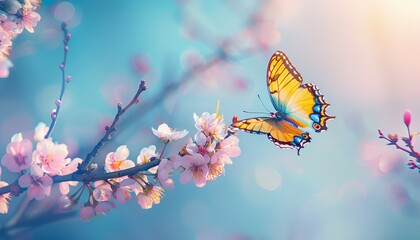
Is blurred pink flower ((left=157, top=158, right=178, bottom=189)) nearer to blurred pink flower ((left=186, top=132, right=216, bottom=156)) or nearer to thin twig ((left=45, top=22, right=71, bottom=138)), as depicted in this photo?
blurred pink flower ((left=186, top=132, right=216, bottom=156))

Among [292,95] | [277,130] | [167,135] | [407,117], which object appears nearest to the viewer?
[407,117]

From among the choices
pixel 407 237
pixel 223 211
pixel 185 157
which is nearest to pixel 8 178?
pixel 185 157

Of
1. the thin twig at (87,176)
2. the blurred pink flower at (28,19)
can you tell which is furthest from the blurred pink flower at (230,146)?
the blurred pink flower at (28,19)

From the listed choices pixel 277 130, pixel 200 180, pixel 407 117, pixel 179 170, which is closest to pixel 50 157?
pixel 179 170

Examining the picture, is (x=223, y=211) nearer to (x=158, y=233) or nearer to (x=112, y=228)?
(x=158, y=233)

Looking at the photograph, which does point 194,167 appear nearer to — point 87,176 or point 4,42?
point 87,176

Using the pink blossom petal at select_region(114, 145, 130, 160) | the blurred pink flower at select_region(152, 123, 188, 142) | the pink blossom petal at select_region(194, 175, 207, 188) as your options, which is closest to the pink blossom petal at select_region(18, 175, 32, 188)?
the pink blossom petal at select_region(114, 145, 130, 160)
